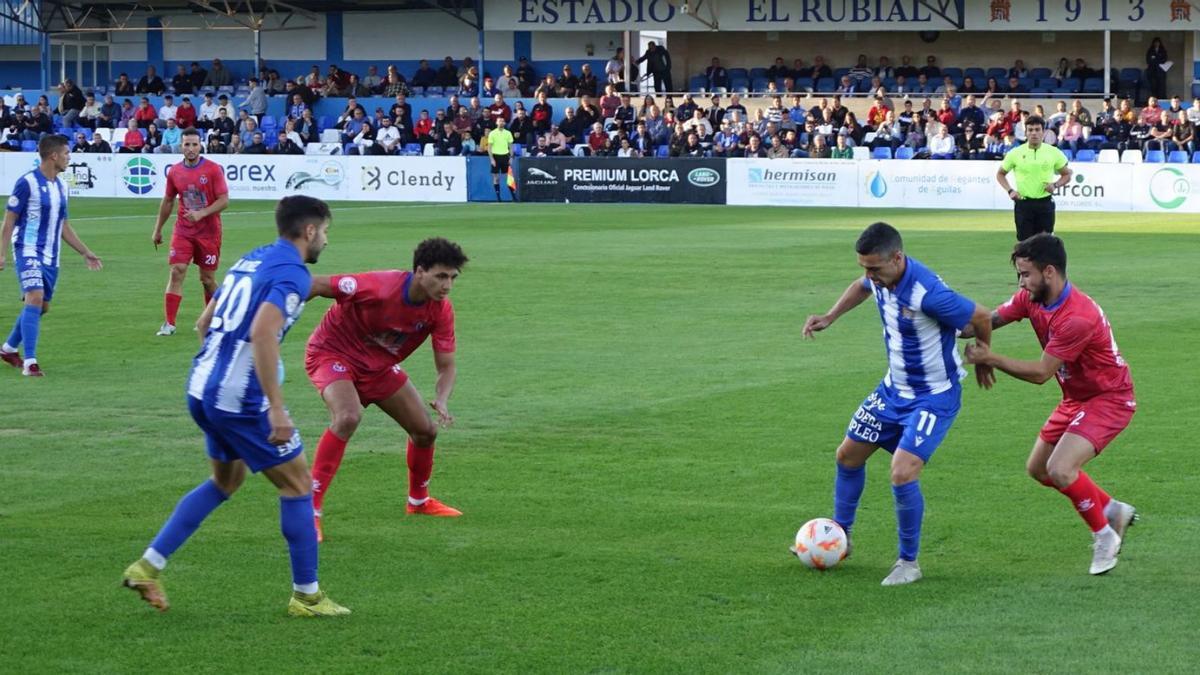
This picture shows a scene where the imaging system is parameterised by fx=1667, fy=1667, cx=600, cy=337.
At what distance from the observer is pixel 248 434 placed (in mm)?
6754

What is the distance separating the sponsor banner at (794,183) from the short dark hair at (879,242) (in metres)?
29.2

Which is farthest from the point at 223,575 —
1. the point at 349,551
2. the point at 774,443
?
the point at 774,443

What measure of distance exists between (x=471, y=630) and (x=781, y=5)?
4318cm

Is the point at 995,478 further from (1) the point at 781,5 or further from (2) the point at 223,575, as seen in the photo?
(1) the point at 781,5

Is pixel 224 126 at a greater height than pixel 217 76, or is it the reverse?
pixel 217 76

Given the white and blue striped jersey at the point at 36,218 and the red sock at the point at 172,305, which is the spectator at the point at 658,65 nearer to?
the red sock at the point at 172,305

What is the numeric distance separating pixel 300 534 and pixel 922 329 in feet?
9.45

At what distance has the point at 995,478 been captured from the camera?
962 centimetres

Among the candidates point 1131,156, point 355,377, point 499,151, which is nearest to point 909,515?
point 355,377

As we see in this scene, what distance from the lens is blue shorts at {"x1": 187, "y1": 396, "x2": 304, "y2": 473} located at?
22.1ft

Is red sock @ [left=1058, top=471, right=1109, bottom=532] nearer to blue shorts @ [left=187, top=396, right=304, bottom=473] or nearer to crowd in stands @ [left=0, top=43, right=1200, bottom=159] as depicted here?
blue shorts @ [left=187, top=396, right=304, bottom=473]

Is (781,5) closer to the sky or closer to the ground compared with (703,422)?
closer to the sky

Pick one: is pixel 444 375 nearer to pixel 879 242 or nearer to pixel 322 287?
pixel 322 287

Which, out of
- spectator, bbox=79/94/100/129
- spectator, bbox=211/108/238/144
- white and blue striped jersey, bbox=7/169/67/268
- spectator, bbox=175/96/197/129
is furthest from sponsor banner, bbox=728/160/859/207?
white and blue striped jersey, bbox=7/169/67/268
